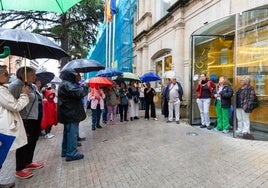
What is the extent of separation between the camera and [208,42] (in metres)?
10.9

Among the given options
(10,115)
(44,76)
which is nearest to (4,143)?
(10,115)

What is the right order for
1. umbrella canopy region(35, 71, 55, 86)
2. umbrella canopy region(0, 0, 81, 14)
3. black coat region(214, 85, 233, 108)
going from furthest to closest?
1. black coat region(214, 85, 233, 108)
2. umbrella canopy region(35, 71, 55, 86)
3. umbrella canopy region(0, 0, 81, 14)

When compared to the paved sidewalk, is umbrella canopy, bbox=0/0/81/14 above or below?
above

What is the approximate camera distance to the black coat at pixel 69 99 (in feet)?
18.6

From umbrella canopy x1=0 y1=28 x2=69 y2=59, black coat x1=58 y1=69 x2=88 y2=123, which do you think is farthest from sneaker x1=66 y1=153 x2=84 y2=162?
umbrella canopy x1=0 y1=28 x2=69 y2=59

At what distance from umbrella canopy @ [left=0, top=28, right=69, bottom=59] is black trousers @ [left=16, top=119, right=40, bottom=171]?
4.24 feet

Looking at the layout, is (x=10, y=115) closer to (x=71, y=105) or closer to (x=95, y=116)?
(x=71, y=105)

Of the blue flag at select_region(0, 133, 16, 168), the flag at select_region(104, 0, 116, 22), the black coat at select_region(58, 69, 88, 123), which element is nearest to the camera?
the blue flag at select_region(0, 133, 16, 168)

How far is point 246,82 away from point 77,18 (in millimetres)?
14912

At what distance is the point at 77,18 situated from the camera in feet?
66.6

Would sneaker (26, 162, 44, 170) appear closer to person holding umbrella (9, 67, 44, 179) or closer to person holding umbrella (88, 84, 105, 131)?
person holding umbrella (9, 67, 44, 179)

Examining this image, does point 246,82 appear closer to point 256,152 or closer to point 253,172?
point 256,152

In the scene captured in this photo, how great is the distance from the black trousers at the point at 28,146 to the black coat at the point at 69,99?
2.13 ft

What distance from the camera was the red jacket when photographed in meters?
8.38
